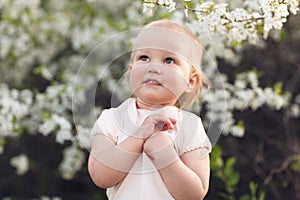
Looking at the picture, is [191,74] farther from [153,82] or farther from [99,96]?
[99,96]

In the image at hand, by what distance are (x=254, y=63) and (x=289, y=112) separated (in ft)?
1.33

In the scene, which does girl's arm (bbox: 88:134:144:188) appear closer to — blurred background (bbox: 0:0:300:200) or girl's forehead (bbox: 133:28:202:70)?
girl's forehead (bbox: 133:28:202:70)

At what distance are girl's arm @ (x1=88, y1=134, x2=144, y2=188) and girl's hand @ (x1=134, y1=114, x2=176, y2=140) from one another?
0.03 meters

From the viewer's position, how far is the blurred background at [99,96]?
2.98 metres

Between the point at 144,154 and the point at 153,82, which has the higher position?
the point at 153,82

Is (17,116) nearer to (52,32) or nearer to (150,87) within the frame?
(52,32)

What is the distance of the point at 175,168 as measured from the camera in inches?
65.9

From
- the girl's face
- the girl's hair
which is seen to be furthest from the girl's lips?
the girl's hair

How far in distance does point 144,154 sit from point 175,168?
0.10 meters

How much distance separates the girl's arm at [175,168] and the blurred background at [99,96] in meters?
1.01

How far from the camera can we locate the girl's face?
171 centimetres

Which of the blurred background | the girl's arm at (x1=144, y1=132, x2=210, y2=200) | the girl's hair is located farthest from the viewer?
the blurred background

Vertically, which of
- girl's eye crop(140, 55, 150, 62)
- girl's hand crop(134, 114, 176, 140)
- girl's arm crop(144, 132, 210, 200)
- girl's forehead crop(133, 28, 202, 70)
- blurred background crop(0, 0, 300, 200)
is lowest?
blurred background crop(0, 0, 300, 200)

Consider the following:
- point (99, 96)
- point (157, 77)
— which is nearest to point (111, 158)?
point (157, 77)
